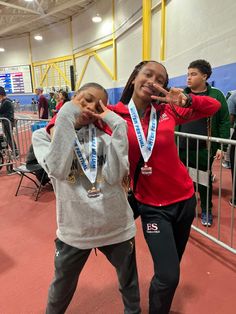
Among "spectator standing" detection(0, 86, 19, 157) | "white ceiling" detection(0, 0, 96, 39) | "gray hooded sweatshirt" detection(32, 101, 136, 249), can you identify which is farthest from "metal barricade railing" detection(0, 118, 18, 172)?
"white ceiling" detection(0, 0, 96, 39)

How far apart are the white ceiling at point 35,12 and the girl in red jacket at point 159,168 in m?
13.8

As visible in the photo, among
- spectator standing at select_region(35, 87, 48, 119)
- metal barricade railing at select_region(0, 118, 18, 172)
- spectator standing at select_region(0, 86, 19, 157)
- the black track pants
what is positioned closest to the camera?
the black track pants

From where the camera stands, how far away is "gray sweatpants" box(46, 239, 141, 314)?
1.42 meters

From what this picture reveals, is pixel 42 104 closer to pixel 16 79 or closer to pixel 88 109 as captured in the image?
pixel 88 109

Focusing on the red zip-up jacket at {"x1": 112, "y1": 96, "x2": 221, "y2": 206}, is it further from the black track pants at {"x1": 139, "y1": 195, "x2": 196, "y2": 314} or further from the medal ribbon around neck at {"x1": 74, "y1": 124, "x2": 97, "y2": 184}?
the medal ribbon around neck at {"x1": 74, "y1": 124, "x2": 97, "y2": 184}

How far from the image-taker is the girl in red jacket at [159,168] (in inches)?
57.4

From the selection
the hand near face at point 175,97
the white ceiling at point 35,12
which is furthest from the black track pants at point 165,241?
the white ceiling at point 35,12

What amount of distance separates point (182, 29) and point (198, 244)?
19.1 feet

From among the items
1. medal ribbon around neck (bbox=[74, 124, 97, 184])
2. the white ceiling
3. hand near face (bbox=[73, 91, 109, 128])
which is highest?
the white ceiling

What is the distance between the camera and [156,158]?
1.50 m

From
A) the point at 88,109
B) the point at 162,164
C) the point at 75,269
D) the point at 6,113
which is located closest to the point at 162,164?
the point at 162,164

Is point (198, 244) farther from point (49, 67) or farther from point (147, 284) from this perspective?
point (49, 67)

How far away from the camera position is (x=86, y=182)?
1351 millimetres

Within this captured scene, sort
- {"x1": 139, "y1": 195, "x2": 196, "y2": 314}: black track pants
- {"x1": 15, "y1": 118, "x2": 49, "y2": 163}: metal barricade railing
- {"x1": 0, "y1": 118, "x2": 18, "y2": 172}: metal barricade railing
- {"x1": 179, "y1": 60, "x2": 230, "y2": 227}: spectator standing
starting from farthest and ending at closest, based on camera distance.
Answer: {"x1": 0, "y1": 118, "x2": 18, "y2": 172}: metal barricade railing < {"x1": 15, "y1": 118, "x2": 49, "y2": 163}: metal barricade railing < {"x1": 179, "y1": 60, "x2": 230, "y2": 227}: spectator standing < {"x1": 139, "y1": 195, "x2": 196, "y2": 314}: black track pants
